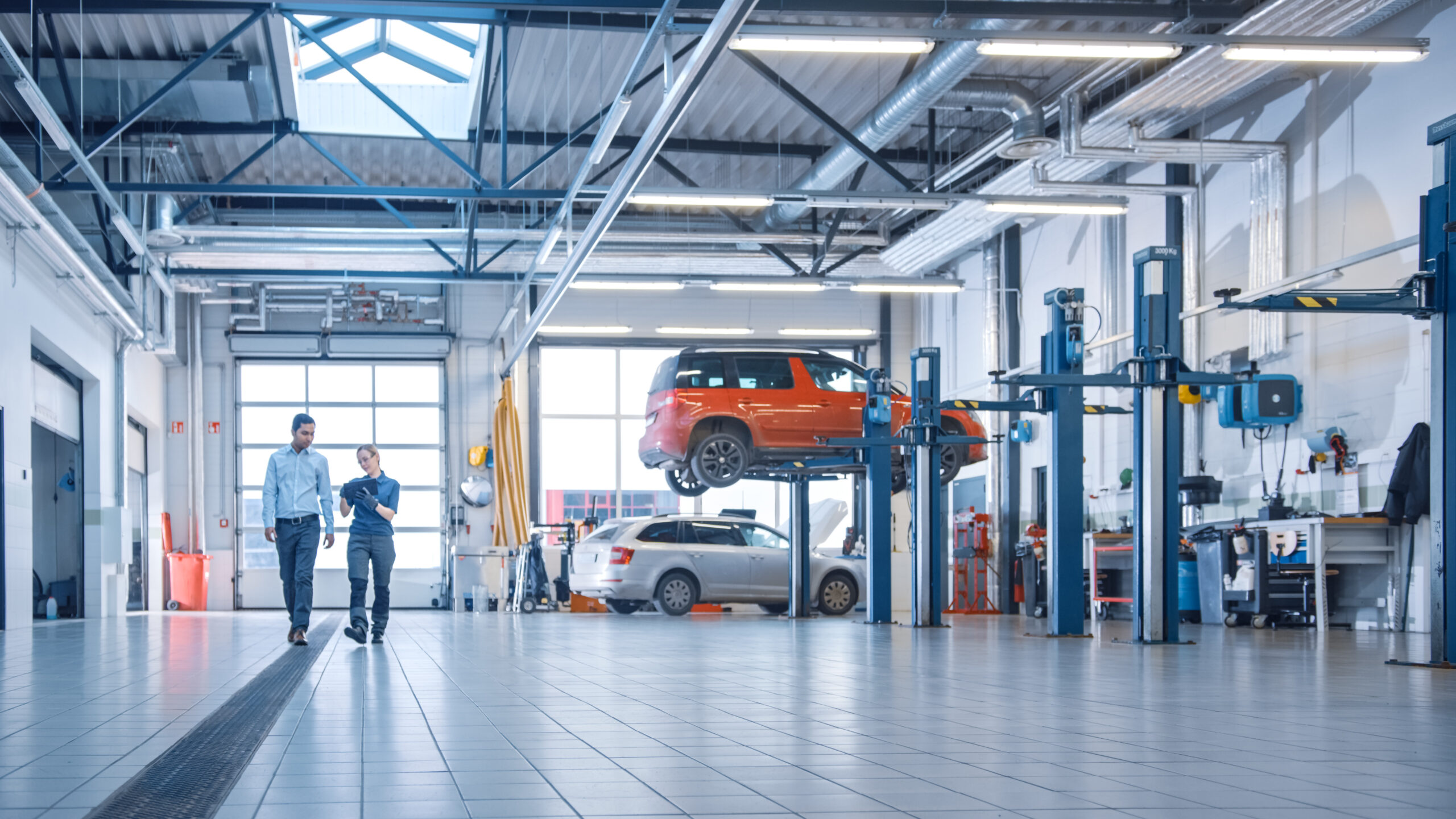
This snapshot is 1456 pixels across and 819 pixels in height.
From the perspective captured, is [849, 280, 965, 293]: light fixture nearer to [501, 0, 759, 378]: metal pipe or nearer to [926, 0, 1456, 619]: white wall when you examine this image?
[926, 0, 1456, 619]: white wall

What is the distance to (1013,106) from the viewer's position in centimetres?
1463

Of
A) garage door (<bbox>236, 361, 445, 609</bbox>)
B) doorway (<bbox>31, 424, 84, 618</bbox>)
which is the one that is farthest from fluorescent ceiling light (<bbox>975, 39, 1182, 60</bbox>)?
garage door (<bbox>236, 361, 445, 609</bbox>)

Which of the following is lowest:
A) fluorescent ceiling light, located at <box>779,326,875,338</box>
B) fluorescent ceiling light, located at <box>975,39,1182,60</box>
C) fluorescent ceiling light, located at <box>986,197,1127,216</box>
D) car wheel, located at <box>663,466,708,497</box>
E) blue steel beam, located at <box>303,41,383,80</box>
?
car wheel, located at <box>663,466,708,497</box>

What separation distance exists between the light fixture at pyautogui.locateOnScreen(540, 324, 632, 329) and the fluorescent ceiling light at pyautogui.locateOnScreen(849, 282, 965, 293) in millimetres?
5822

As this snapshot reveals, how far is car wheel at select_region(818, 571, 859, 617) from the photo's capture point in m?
16.6

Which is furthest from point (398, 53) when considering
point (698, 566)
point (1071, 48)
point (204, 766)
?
point (204, 766)

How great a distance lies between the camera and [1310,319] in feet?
44.7

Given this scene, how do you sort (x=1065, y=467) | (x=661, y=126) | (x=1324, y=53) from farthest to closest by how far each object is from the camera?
(x=661, y=126)
(x=1324, y=53)
(x=1065, y=467)

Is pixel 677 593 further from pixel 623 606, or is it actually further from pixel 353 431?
pixel 353 431

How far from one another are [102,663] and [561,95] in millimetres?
9997

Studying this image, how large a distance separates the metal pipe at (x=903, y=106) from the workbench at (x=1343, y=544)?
5205 mm

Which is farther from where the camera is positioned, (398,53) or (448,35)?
(398,53)

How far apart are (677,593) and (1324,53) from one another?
9196 millimetres

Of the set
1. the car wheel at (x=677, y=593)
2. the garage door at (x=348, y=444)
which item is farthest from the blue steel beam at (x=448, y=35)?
the garage door at (x=348, y=444)
